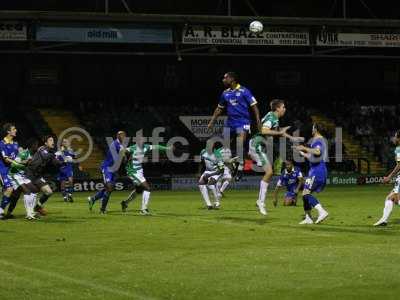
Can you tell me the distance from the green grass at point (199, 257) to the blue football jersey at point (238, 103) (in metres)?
2.28

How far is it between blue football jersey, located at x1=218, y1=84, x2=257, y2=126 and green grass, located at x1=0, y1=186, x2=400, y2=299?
7.48 ft

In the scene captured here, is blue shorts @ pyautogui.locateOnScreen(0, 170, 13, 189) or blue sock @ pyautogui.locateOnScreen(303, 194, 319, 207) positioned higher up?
blue shorts @ pyautogui.locateOnScreen(0, 170, 13, 189)

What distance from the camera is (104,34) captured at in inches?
1478

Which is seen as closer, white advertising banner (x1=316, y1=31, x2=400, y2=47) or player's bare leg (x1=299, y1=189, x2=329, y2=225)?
player's bare leg (x1=299, y1=189, x2=329, y2=225)

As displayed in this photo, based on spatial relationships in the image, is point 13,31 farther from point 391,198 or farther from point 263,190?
point 391,198

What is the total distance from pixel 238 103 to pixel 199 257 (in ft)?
21.4

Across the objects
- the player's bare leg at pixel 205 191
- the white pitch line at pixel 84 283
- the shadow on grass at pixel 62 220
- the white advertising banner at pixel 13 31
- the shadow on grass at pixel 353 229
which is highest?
the white advertising banner at pixel 13 31

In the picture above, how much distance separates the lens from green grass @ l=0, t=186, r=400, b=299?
1064cm

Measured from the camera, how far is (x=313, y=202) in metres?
18.9

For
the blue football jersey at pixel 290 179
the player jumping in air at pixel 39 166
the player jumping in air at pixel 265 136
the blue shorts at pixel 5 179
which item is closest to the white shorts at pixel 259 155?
the player jumping in air at pixel 265 136

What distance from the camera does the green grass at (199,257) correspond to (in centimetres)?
1064

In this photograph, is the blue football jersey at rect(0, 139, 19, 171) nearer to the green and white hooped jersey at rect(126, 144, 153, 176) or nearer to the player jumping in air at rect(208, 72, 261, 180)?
the green and white hooped jersey at rect(126, 144, 153, 176)

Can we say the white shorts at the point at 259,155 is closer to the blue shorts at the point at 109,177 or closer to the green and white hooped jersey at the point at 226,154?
the green and white hooped jersey at the point at 226,154

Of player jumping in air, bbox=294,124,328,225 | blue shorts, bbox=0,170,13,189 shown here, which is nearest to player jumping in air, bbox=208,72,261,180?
player jumping in air, bbox=294,124,328,225
